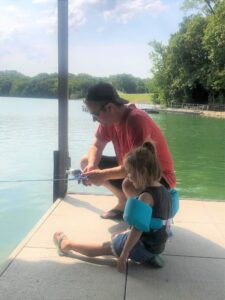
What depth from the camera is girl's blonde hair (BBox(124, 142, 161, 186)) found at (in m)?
2.38

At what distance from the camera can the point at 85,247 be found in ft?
8.88

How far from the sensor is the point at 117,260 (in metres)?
2.61

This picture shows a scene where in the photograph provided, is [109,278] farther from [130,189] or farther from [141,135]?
[141,135]

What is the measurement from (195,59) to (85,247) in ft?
146

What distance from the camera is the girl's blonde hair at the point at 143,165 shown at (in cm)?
238

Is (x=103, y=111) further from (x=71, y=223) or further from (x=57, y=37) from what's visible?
(x=57, y=37)

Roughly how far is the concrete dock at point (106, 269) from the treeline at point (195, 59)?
3810 cm

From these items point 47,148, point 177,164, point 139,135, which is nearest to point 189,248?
point 139,135

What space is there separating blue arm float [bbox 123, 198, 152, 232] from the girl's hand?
24cm

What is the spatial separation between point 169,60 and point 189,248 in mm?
44850

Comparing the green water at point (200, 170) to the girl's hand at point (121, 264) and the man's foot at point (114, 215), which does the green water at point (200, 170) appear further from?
the girl's hand at point (121, 264)

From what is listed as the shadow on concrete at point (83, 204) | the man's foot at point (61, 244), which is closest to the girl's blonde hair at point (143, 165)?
the man's foot at point (61, 244)

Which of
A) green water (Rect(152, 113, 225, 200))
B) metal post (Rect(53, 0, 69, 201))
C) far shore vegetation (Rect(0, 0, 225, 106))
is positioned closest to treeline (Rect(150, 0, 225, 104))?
far shore vegetation (Rect(0, 0, 225, 106))

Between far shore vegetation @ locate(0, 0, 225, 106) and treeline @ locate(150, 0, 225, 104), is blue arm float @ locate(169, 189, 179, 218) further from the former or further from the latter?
treeline @ locate(150, 0, 225, 104)
